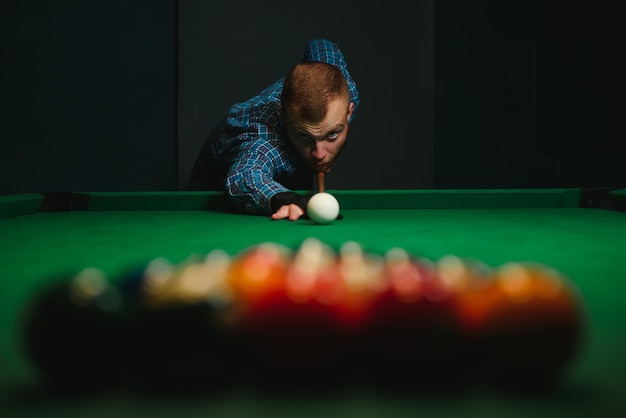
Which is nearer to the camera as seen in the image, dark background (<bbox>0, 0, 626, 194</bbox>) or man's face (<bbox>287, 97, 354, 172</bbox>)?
man's face (<bbox>287, 97, 354, 172</bbox>)

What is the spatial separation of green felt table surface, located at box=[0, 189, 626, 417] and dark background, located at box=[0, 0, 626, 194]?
2681 mm

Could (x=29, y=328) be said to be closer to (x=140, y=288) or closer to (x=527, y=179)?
(x=140, y=288)

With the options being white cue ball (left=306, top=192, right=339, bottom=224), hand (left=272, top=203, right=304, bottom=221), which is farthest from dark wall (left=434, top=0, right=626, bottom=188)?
white cue ball (left=306, top=192, right=339, bottom=224)

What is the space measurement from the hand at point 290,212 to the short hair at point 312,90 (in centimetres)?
55

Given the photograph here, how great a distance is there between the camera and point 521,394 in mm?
683

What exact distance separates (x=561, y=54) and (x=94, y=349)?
5887 millimetres

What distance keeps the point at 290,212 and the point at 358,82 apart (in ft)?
12.1

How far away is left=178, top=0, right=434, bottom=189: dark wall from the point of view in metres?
5.58

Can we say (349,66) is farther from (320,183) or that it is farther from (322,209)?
(322,209)

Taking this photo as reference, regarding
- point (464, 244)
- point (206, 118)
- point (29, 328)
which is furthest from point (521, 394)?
point (206, 118)

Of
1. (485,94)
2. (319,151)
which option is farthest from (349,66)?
(319,151)

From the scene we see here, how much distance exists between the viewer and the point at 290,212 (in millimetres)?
2463

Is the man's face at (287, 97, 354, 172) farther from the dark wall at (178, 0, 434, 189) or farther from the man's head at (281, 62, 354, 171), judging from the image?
the dark wall at (178, 0, 434, 189)

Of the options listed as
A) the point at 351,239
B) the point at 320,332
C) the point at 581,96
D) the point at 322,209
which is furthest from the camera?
the point at 581,96
